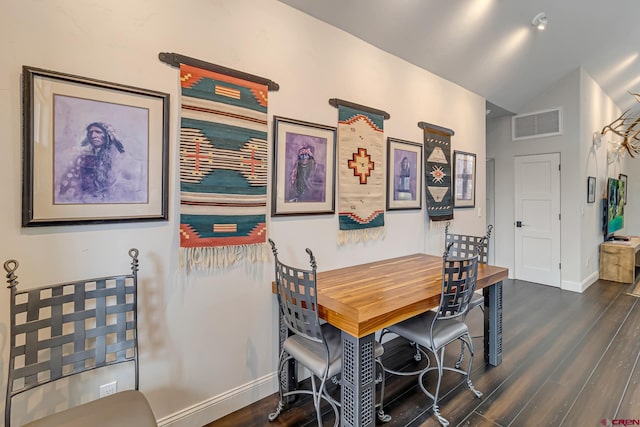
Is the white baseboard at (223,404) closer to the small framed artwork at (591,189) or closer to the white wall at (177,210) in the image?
the white wall at (177,210)

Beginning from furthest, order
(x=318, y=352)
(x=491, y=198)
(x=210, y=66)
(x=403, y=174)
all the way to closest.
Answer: (x=491, y=198) → (x=403, y=174) → (x=210, y=66) → (x=318, y=352)

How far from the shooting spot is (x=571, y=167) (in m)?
4.30

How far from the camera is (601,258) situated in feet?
16.3

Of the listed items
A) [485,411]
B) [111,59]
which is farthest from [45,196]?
[485,411]

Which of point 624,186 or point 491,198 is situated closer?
point 491,198

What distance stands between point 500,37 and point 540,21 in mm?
406

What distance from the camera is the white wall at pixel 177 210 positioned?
1.31 meters

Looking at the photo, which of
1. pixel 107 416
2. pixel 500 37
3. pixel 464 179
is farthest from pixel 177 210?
pixel 500 37

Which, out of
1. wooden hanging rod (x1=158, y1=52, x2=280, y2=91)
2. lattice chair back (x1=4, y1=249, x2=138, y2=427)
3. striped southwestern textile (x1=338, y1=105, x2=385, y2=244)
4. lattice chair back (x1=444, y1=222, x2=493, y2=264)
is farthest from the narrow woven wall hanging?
lattice chair back (x1=4, y1=249, x2=138, y2=427)

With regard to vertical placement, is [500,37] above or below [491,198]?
above

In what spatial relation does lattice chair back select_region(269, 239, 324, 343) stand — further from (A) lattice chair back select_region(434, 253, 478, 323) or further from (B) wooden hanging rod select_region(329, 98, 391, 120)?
(B) wooden hanging rod select_region(329, 98, 391, 120)

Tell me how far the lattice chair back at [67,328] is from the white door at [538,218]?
5356mm

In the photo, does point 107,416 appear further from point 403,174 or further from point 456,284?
point 403,174

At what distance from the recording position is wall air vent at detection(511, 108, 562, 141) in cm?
441
